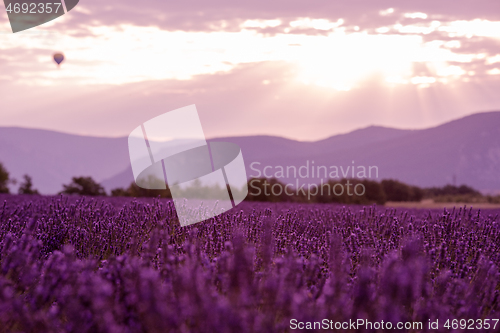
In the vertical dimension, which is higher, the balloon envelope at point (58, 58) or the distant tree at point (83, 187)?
→ the balloon envelope at point (58, 58)

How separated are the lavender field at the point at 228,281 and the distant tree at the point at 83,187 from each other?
10.7 m

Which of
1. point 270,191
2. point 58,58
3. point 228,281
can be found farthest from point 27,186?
point 228,281

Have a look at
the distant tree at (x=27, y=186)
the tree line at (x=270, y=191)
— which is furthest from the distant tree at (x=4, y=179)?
the distant tree at (x=27, y=186)

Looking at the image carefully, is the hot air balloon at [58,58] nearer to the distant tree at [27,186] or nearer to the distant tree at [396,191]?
the distant tree at [27,186]

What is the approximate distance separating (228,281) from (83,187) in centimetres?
1433

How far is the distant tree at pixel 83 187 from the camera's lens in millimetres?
15148

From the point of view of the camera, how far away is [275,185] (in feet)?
50.1

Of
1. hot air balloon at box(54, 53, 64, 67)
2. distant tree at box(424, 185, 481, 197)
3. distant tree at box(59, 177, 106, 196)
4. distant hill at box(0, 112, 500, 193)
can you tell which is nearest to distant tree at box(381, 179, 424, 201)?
distant tree at box(424, 185, 481, 197)

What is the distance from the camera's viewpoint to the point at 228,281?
7.50 ft

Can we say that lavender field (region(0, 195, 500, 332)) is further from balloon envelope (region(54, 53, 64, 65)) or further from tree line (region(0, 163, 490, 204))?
balloon envelope (region(54, 53, 64, 65))

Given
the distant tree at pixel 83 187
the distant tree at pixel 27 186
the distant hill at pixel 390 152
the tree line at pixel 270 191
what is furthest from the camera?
the distant hill at pixel 390 152

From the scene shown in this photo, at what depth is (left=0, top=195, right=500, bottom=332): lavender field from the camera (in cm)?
176

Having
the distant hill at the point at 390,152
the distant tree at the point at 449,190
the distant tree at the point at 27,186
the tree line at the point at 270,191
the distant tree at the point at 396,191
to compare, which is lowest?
the distant hill at the point at 390,152

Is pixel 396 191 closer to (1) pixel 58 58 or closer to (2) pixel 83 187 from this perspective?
(2) pixel 83 187
